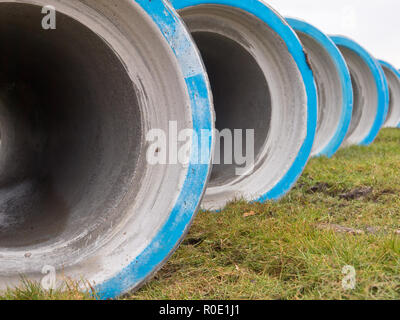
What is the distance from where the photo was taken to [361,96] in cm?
673

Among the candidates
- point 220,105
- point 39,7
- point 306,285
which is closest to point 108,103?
point 39,7

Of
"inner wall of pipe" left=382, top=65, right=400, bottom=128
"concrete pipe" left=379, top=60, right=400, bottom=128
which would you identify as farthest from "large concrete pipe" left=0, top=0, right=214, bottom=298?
"inner wall of pipe" left=382, top=65, right=400, bottom=128

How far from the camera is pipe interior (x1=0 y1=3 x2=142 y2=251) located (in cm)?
212

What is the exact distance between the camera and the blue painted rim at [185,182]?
6.04 ft

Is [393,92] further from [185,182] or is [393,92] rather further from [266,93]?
[185,182]

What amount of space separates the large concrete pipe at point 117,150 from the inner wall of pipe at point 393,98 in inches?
377

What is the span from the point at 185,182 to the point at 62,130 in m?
1.70

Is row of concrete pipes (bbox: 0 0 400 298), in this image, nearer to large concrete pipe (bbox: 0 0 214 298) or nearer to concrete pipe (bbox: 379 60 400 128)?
large concrete pipe (bbox: 0 0 214 298)

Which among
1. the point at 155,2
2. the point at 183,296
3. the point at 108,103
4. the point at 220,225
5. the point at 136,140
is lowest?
the point at 183,296

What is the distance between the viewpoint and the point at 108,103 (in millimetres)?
2398

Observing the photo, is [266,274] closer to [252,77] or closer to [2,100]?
[252,77]

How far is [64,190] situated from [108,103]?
72cm

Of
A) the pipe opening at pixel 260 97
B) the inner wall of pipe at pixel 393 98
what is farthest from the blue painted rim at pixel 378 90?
the inner wall of pipe at pixel 393 98

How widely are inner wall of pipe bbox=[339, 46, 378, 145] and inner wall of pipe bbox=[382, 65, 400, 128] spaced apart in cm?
438
